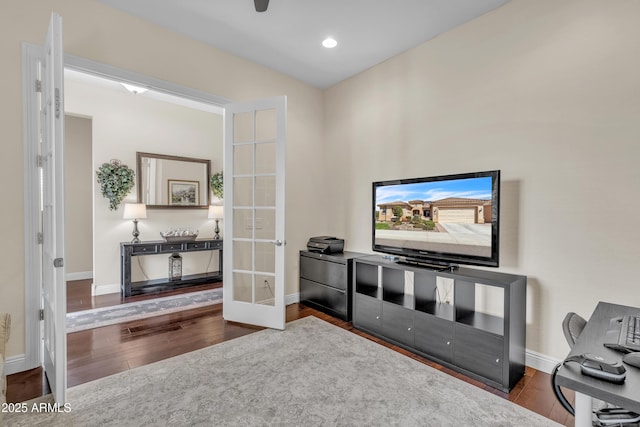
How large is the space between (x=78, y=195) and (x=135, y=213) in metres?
1.70

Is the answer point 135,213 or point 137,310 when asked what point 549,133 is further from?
point 135,213

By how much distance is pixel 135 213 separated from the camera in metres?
4.39

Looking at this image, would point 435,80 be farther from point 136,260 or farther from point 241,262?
point 136,260

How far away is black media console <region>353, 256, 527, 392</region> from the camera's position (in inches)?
79.9

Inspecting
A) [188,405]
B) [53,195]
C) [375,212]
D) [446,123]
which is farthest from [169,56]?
[188,405]

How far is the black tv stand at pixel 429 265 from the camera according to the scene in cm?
243

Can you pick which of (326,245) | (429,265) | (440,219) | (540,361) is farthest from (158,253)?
(540,361)

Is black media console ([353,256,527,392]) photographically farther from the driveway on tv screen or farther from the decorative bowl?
the decorative bowl

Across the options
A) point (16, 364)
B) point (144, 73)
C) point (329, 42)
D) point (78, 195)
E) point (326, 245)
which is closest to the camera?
point (16, 364)

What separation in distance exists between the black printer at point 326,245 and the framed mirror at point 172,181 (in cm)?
256

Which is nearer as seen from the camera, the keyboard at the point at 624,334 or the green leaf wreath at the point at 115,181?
the keyboard at the point at 624,334

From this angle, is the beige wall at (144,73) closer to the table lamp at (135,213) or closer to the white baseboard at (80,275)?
the table lamp at (135,213)

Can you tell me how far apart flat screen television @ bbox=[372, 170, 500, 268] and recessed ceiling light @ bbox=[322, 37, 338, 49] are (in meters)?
1.51

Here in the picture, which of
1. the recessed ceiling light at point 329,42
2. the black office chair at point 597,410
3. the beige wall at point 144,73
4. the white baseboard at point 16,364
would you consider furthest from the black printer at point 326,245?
the white baseboard at point 16,364
